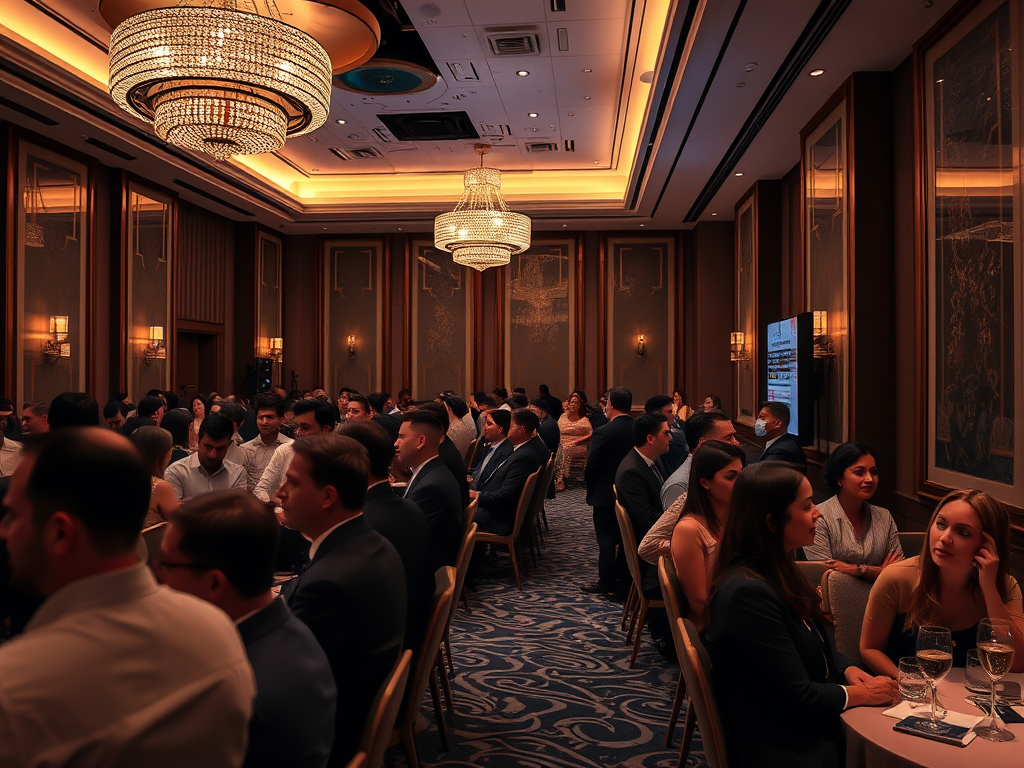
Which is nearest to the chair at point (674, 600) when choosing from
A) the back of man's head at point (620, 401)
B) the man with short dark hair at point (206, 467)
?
the man with short dark hair at point (206, 467)

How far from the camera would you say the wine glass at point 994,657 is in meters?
2.01

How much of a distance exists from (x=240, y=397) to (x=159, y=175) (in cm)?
431

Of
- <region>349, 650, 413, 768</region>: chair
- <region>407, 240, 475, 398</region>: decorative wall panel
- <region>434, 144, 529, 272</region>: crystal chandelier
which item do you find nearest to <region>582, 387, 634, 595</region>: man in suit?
<region>349, 650, 413, 768</region>: chair

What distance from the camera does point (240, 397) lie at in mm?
13594

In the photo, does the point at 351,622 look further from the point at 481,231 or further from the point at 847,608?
the point at 481,231

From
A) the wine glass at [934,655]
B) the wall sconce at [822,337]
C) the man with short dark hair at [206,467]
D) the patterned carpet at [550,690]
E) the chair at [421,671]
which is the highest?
the wall sconce at [822,337]

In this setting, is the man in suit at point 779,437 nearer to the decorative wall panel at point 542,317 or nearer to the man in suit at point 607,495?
the man in suit at point 607,495

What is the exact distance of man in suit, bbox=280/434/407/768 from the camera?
2143mm

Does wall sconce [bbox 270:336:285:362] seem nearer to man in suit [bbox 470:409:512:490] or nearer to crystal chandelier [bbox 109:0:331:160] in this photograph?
man in suit [bbox 470:409:512:490]

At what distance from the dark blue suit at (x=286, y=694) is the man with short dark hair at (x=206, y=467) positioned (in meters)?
3.29

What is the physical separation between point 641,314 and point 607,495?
8379 millimetres

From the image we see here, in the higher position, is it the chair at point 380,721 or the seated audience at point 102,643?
the seated audience at point 102,643

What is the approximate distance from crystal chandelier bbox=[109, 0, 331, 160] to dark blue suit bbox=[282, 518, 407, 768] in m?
3.53

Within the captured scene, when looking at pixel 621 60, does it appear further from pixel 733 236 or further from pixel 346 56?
pixel 733 236
